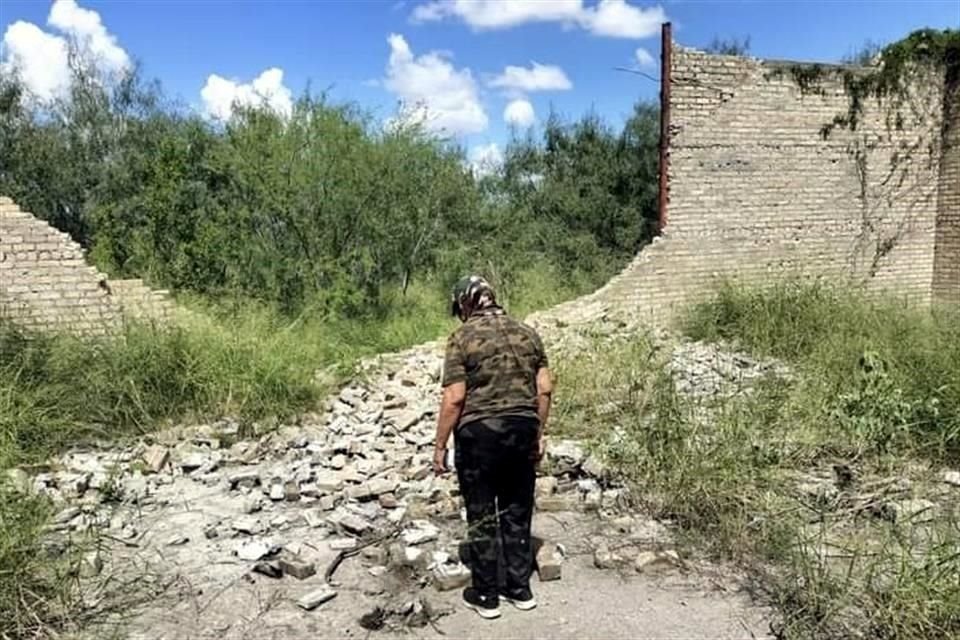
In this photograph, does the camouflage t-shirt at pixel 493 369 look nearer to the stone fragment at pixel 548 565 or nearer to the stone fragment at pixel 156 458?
the stone fragment at pixel 548 565

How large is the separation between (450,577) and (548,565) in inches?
22.0

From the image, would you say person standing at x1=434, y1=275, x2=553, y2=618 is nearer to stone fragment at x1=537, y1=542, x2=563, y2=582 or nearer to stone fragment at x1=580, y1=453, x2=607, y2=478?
stone fragment at x1=537, y1=542, x2=563, y2=582

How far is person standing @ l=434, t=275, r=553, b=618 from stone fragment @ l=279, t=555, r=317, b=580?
903 mm

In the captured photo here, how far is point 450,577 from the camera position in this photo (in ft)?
13.3

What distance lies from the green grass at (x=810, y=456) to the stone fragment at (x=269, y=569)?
7.81ft

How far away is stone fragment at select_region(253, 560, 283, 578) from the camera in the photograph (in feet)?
13.8

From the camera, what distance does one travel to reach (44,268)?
815 cm

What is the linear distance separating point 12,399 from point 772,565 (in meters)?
5.92

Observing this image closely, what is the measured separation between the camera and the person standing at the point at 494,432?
3738 mm

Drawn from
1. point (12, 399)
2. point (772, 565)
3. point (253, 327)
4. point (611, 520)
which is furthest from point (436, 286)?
point (772, 565)

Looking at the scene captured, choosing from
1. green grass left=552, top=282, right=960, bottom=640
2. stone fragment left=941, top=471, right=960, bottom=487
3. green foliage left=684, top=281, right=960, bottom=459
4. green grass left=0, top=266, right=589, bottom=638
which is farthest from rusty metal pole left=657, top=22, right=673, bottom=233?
stone fragment left=941, top=471, right=960, bottom=487

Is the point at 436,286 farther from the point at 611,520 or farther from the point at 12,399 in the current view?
the point at 611,520

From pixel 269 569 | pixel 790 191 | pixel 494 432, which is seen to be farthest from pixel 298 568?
pixel 790 191

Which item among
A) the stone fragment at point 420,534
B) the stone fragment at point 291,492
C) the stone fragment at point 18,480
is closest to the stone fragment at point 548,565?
the stone fragment at point 420,534
